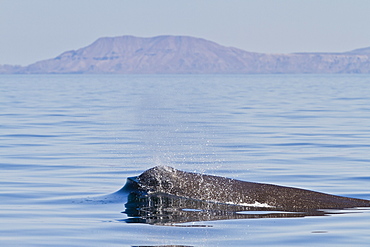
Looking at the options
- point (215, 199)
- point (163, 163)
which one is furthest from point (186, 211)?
point (163, 163)

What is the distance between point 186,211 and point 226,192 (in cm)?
64

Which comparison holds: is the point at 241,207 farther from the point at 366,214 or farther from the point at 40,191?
the point at 40,191

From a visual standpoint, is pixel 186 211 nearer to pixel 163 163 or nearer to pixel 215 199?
pixel 215 199

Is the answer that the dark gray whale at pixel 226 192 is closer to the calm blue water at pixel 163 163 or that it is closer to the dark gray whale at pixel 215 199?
the dark gray whale at pixel 215 199

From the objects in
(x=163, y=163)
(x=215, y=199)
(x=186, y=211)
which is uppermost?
(x=163, y=163)

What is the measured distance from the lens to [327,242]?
9.13m

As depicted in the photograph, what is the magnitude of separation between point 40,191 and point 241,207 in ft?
15.4

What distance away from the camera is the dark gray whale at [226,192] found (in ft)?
34.4

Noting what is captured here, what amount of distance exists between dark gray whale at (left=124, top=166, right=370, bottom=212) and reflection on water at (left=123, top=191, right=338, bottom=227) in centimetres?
6

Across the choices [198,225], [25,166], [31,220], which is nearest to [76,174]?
[25,166]

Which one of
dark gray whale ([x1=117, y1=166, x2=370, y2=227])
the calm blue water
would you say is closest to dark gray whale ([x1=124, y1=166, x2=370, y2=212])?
dark gray whale ([x1=117, y1=166, x2=370, y2=227])

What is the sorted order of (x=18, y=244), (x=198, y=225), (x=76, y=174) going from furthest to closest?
1. (x=76, y=174)
2. (x=198, y=225)
3. (x=18, y=244)

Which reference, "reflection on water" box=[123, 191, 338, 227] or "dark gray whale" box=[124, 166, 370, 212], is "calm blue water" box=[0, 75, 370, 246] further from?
"dark gray whale" box=[124, 166, 370, 212]

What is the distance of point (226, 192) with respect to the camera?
414 inches
